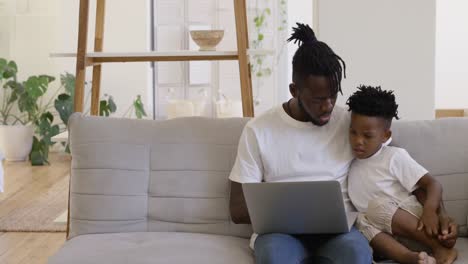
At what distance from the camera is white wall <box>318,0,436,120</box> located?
11.2 ft

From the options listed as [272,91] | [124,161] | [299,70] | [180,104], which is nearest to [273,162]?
[299,70]

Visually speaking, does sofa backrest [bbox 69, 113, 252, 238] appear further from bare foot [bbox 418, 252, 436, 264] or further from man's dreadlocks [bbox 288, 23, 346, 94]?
bare foot [bbox 418, 252, 436, 264]

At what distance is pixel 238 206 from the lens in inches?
102

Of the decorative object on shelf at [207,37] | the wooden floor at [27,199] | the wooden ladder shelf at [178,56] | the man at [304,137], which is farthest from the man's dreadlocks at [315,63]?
the wooden floor at [27,199]

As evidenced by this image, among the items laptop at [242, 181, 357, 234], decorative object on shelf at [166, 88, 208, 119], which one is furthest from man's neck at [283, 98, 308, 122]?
decorative object on shelf at [166, 88, 208, 119]

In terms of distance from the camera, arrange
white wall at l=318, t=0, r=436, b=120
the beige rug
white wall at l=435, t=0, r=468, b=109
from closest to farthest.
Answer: white wall at l=318, t=0, r=436, b=120, the beige rug, white wall at l=435, t=0, r=468, b=109

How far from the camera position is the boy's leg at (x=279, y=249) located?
90.4 inches

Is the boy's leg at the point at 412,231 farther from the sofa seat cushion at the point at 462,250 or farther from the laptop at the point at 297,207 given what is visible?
the laptop at the point at 297,207

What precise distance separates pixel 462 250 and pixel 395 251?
9.6 inches

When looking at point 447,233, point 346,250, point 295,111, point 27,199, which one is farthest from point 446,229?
point 27,199

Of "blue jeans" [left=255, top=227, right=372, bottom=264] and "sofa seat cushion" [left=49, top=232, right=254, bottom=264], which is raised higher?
"blue jeans" [left=255, top=227, right=372, bottom=264]

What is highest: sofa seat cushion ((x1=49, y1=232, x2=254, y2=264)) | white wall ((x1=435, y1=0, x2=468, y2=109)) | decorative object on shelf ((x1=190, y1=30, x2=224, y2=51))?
white wall ((x1=435, y1=0, x2=468, y2=109))

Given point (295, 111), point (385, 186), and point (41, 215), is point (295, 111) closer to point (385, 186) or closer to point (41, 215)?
point (385, 186)

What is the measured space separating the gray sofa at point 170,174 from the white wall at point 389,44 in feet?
2.46
